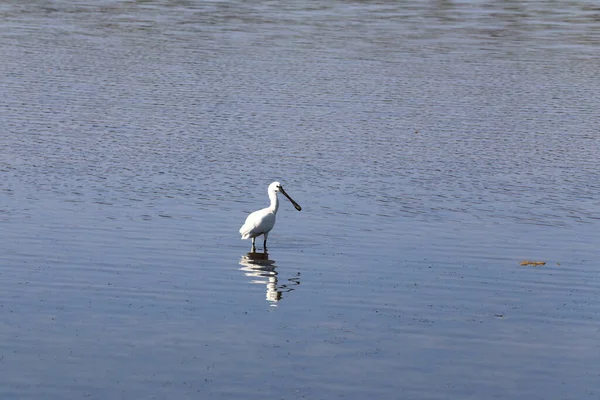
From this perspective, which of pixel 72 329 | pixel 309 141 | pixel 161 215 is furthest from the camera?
pixel 309 141

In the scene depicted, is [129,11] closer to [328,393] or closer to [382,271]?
[382,271]

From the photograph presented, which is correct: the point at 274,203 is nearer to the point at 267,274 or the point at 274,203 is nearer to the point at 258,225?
the point at 258,225

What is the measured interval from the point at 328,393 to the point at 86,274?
843 centimetres

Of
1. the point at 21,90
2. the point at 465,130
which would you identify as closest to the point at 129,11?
the point at 21,90

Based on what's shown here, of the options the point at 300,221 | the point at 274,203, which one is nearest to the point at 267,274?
the point at 274,203

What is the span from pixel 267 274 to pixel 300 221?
17.3 feet

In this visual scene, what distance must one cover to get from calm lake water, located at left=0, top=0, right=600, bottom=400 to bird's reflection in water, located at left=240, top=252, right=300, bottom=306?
0.09 m

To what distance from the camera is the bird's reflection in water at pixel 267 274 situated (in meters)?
25.4

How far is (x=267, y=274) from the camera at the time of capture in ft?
88.6

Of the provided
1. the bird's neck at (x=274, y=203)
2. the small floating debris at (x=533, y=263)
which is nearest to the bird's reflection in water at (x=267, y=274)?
the bird's neck at (x=274, y=203)

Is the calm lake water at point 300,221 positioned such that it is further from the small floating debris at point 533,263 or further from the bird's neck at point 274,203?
the bird's neck at point 274,203

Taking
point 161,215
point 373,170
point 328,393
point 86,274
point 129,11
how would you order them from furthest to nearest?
1. point 129,11
2. point 373,170
3. point 161,215
4. point 86,274
5. point 328,393

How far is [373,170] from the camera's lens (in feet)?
127

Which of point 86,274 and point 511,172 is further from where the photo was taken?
point 511,172
